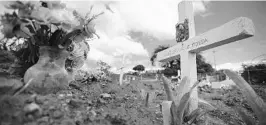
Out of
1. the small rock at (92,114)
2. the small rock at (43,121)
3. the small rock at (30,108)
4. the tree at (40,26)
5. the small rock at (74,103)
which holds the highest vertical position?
the tree at (40,26)

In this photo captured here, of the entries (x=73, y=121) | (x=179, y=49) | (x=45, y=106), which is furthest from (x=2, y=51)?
(x=179, y=49)

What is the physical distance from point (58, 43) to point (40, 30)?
17 cm

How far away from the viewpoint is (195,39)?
2330 millimetres

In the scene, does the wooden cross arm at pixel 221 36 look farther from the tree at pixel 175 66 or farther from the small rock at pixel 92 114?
the tree at pixel 175 66

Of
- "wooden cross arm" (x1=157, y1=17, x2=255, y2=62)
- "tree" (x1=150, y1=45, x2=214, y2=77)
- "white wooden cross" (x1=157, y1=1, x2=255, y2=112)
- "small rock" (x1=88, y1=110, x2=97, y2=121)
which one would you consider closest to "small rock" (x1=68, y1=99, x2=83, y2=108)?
"small rock" (x1=88, y1=110, x2=97, y2=121)

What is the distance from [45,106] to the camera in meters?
0.92

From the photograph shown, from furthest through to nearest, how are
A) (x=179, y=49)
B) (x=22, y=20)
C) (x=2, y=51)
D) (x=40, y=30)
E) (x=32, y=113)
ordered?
(x=179, y=49) < (x=2, y=51) < (x=40, y=30) < (x=22, y=20) < (x=32, y=113)

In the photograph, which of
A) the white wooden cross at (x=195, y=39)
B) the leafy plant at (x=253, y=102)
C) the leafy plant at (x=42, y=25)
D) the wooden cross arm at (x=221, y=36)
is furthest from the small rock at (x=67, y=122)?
the wooden cross arm at (x=221, y=36)

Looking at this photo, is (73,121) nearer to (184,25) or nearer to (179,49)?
(179,49)

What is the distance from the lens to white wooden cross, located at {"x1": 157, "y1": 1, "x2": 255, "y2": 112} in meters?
1.67

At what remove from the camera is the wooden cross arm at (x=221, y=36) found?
5.42 feet

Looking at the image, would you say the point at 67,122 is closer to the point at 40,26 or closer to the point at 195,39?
the point at 40,26

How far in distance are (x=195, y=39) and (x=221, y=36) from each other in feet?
1.45

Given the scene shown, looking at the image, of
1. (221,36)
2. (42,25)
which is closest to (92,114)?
(42,25)
